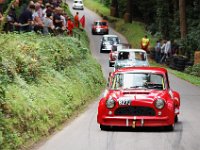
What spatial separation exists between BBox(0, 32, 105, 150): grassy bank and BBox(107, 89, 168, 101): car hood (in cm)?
170

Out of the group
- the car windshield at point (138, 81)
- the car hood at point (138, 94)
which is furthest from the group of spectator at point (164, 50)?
the car hood at point (138, 94)

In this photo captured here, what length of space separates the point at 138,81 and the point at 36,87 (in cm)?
285

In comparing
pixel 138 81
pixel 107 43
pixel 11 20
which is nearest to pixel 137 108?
pixel 138 81

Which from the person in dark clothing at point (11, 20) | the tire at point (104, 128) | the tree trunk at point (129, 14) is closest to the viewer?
the tire at point (104, 128)

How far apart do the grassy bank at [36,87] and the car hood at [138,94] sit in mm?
1703

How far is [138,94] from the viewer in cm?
1452

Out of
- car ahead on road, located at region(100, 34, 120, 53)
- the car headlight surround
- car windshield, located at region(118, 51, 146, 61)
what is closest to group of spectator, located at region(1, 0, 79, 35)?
the car headlight surround

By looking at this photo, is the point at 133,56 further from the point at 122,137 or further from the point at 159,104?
the point at 122,137

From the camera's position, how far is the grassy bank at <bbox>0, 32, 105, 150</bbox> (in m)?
11.6

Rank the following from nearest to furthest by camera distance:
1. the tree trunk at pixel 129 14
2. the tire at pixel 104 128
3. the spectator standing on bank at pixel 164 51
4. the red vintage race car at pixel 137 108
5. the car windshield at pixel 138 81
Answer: the red vintage race car at pixel 137 108, the tire at pixel 104 128, the car windshield at pixel 138 81, the spectator standing on bank at pixel 164 51, the tree trunk at pixel 129 14

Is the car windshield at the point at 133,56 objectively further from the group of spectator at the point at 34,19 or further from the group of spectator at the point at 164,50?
the group of spectator at the point at 164,50

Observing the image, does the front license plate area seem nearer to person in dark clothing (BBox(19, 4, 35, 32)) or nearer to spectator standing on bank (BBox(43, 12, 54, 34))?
person in dark clothing (BBox(19, 4, 35, 32))

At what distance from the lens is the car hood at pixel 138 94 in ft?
47.0

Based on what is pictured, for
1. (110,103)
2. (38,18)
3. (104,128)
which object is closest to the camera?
(110,103)
